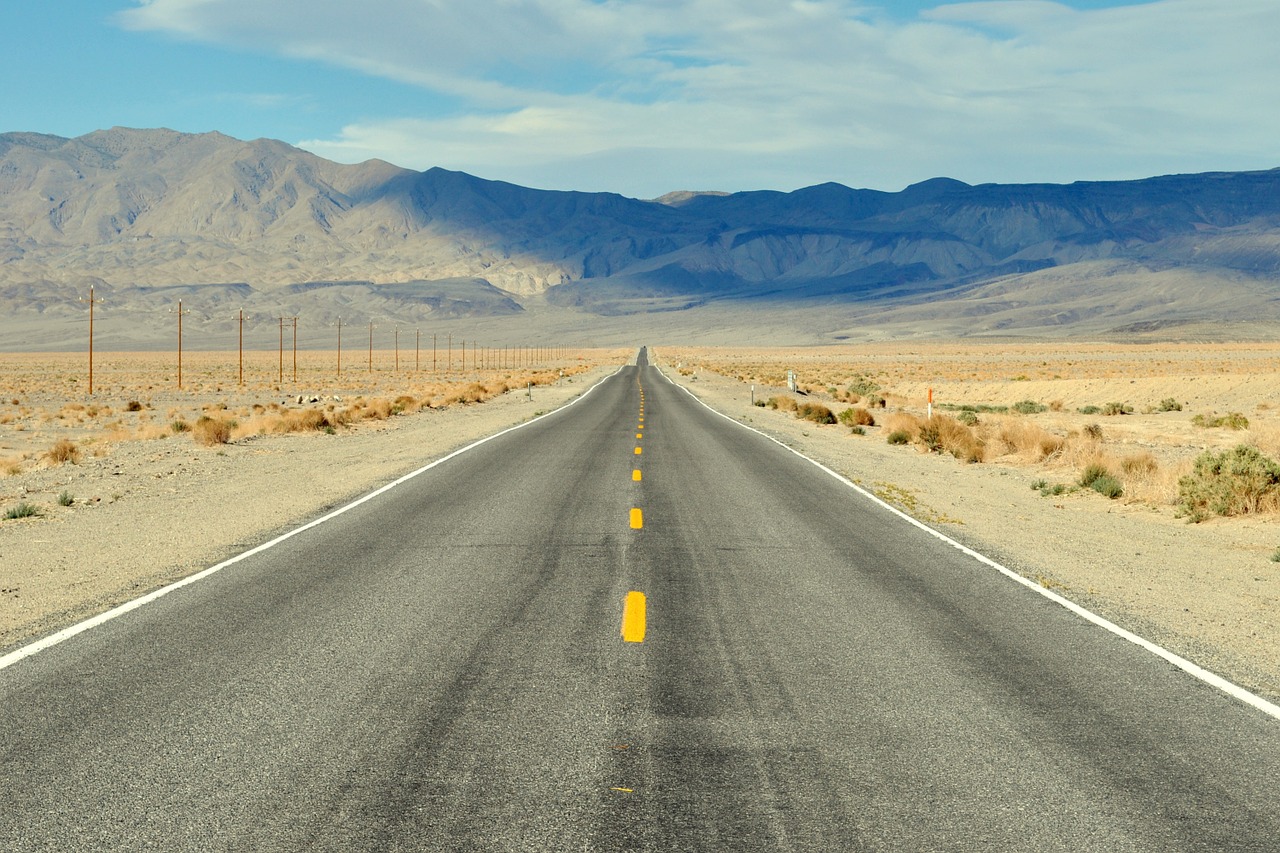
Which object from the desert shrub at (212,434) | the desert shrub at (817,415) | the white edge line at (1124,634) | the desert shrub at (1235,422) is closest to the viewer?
the white edge line at (1124,634)

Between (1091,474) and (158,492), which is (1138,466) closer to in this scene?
(1091,474)

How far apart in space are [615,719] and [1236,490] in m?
12.9

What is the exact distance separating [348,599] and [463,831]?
4762 millimetres

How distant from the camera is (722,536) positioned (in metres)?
12.6

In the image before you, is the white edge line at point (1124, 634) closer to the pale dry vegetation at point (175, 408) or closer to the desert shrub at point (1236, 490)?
the desert shrub at point (1236, 490)

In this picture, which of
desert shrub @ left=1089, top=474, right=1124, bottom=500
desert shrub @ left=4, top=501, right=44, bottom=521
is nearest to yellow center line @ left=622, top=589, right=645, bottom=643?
desert shrub @ left=4, top=501, right=44, bottom=521

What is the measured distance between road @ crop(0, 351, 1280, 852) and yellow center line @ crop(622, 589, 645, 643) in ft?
0.19

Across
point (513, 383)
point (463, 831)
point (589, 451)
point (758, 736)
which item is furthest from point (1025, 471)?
point (513, 383)

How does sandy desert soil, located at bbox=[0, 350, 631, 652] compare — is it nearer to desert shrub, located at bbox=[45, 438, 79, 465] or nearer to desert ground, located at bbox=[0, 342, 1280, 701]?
desert ground, located at bbox=[0, 342, 1280, 701]

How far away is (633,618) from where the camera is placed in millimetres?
8430

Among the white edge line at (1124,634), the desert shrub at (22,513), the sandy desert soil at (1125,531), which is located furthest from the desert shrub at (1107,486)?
the desert shrub at (22,513)

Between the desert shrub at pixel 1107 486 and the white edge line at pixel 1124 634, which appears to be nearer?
the white edge line at pixel 1124 634

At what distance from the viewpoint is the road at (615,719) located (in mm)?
4746

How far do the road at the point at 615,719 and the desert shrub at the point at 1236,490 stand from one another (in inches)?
275
